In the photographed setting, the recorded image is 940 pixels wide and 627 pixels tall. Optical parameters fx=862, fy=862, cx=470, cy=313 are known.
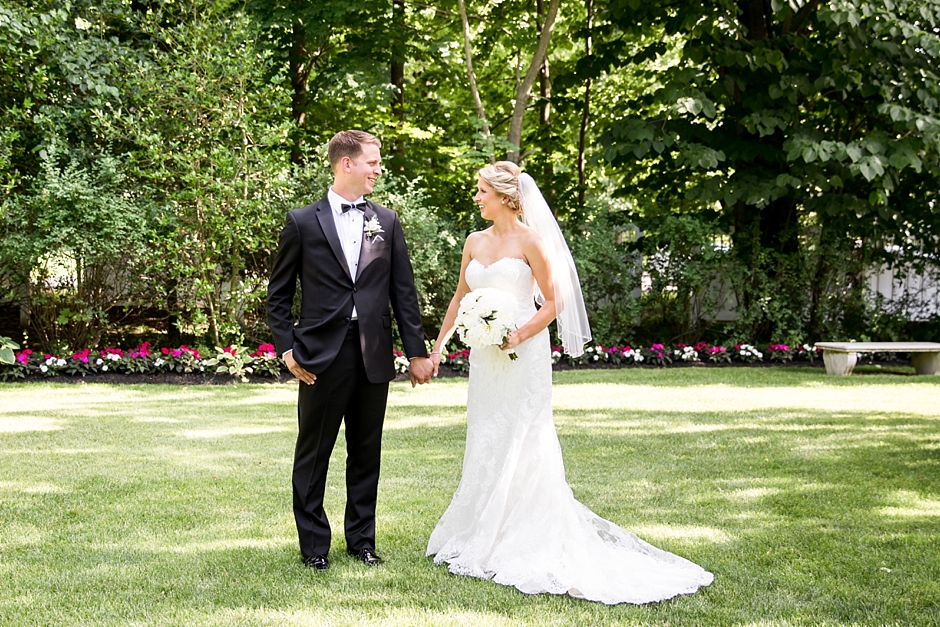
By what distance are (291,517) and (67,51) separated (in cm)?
876

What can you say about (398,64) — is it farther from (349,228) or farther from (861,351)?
(349,228)

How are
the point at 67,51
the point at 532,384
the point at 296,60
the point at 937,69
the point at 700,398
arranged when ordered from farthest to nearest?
1. the point at 296,60
2. the point at 937,69
3. the point at 67,51
4. the point at 700,398
5. the point at 532,384

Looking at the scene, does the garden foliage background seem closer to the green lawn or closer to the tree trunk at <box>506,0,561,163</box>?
the tree trunk at <box>506,0,561,163</box>

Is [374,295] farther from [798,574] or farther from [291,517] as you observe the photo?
[798,574]

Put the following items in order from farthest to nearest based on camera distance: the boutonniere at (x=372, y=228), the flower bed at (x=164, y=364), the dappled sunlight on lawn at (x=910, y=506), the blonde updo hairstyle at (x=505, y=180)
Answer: the flower bed at (x=164, y=364)
the dappled sunlight on lawn at (x=910, y=506)
the blonde updo hairstyle at (x=505, y=180)
the boutonniere at (x=372, y=228)

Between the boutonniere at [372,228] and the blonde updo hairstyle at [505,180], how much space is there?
26.0 inches

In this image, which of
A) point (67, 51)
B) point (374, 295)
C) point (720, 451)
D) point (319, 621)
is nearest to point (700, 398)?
point (720, 451)

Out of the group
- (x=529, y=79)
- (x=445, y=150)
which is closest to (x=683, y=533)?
(x=529, y=79)

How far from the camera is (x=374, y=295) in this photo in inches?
174

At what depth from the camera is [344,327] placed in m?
4.32

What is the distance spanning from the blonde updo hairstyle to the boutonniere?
26.0 inches

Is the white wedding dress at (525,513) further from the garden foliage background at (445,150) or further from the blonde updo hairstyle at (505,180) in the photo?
the garden foliage background at (445,150)

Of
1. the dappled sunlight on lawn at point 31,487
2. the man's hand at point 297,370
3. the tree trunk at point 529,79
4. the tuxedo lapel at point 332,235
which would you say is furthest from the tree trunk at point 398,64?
the man's hand at point 297,370

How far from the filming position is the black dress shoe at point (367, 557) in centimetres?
446
